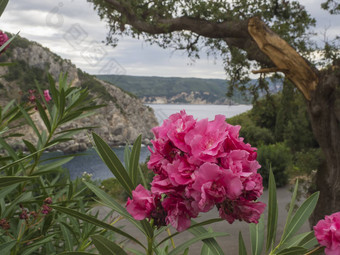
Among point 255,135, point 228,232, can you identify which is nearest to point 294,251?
point 228,232

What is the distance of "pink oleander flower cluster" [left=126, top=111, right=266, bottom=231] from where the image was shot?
0.71 metres

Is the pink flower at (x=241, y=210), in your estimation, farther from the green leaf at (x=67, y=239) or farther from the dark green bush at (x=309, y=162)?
the dark green bush at (x=309, y=162)

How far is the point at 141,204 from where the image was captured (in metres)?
0.77

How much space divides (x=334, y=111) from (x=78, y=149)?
1394 inches

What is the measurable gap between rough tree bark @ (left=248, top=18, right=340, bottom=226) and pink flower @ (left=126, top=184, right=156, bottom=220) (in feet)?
15.6

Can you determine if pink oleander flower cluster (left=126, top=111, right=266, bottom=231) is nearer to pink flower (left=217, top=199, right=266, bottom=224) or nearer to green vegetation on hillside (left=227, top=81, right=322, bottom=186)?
pink flower (left=217, top=199, right=266, bottom=224)

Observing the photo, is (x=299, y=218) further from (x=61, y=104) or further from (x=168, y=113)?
(x=61, y=104)

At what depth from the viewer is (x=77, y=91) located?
2.08m

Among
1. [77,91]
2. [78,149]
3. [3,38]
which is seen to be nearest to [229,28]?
[77,91]

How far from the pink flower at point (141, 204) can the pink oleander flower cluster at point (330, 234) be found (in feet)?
1.29

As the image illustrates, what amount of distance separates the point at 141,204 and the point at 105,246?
127 millimetres

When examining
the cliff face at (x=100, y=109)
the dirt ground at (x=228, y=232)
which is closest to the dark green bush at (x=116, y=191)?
the dirt ground at (x=228, y=232)

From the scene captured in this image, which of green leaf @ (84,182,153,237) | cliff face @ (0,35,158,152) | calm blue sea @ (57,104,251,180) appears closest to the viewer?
green leaf @ (84,182,153,237)

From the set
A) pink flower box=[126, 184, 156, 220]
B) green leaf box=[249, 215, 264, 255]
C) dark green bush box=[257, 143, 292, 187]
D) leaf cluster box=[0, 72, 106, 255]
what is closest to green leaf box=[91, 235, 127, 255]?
pink flower box=[126, 184, 156, 220]
